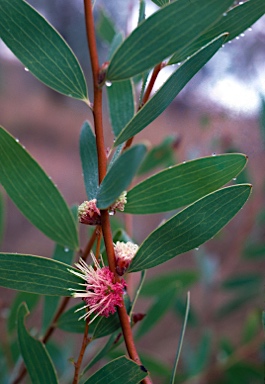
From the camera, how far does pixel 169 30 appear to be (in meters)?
0.41

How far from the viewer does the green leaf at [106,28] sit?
3.58ft

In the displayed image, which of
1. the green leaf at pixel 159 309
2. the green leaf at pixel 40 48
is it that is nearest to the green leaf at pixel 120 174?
the green leaf at pixel 40 48

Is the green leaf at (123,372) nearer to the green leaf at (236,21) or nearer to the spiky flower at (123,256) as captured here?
the spiky flower at (123,256)

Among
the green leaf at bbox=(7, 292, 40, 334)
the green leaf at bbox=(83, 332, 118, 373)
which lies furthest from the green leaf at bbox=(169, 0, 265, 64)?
the green leaf at bbox=(7, 292, 40, 334)

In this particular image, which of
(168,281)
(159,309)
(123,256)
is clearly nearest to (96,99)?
(123,256)

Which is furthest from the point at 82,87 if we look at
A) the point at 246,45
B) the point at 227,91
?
the point at 246,45

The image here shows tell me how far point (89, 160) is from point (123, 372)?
0.24m

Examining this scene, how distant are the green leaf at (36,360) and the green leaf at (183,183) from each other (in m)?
0.21

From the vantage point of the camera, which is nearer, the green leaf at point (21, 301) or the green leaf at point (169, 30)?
the green leaf at point (169, 30)

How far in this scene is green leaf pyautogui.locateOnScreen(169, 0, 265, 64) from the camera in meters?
0.50

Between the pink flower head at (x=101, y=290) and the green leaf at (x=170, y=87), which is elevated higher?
the green leaf at (x=170, y=87)

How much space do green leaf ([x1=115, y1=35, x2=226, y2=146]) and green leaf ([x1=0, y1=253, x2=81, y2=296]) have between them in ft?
0.52

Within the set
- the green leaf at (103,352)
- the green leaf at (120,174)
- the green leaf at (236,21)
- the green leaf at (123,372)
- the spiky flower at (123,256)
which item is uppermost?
the green leaf at (236,21)

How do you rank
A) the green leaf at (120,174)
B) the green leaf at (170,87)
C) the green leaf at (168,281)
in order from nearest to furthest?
1. the green leaf at (120,174)
2. the green leaf at (170,87)
3. the green leaf at (168,281)
